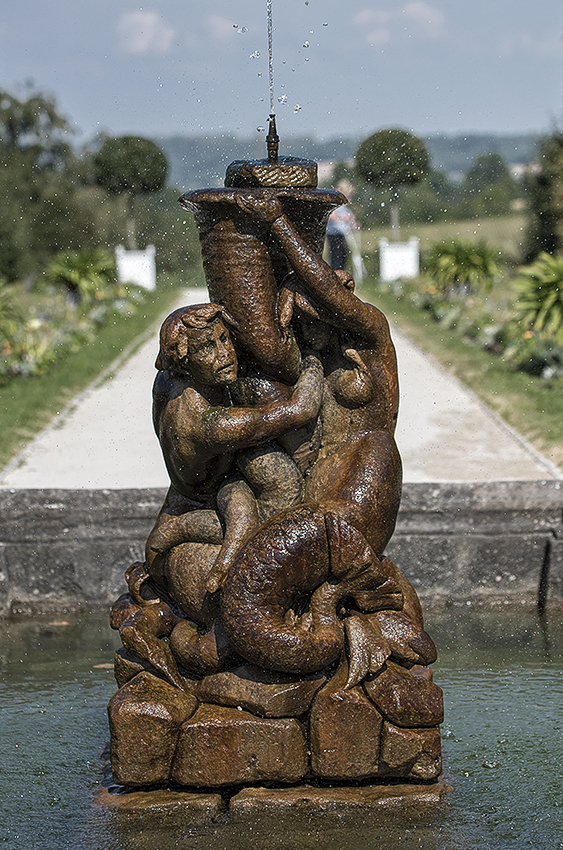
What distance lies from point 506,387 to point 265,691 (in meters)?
9.43

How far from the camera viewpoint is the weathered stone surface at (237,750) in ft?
11.0

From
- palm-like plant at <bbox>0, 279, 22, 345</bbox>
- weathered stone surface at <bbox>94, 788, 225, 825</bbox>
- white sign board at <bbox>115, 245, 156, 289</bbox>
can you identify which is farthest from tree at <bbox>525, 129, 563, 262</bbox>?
weathered stone surface at <bbox>94, 788, 225, 825</bbox>

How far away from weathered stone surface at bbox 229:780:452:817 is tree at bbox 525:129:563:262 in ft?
81.1

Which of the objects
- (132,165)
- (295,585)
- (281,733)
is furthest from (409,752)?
(132,165)

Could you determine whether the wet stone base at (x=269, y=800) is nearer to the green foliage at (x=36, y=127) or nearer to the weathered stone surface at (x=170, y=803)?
the weathered stone surface at (x=170, y=803)

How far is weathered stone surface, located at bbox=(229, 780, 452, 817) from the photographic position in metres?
3.31

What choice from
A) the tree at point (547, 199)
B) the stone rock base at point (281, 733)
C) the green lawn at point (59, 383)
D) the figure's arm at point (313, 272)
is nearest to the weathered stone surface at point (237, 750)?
the stone rock base at point (281, 733)

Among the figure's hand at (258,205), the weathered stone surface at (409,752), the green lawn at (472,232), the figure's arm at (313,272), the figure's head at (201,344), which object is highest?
the figure's hand at (258,205)

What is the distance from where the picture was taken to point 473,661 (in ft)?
15.6

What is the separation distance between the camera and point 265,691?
11.0 ft

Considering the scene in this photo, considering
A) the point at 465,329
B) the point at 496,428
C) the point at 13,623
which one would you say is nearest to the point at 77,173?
the point at 465,329

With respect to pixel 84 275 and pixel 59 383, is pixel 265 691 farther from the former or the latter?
pixel 84 275

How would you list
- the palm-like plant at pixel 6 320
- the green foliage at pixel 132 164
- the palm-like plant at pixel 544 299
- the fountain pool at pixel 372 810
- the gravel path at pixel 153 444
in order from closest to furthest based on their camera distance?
1. the fountain pool at pixel 372 810
2. the gravel path at pixel 153 444
3. the palm-like plant at pixel 544 299
4. the palm-like plant at pixel 6 320
5. the green foliage at pixel 132 164

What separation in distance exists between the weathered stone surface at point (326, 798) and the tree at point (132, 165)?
21.1m
